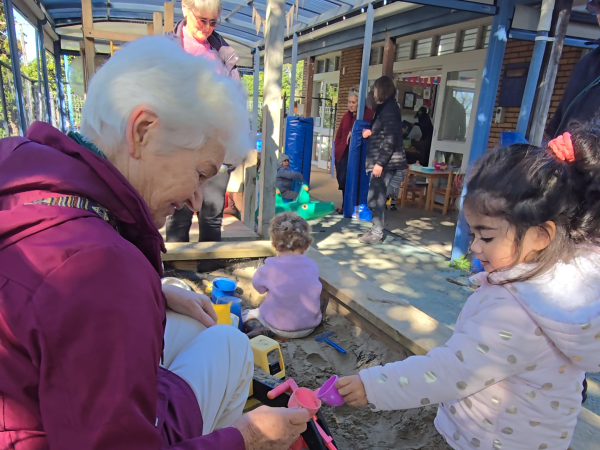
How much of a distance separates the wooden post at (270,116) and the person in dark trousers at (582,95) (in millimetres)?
2246

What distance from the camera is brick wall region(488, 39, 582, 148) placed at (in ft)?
20.2

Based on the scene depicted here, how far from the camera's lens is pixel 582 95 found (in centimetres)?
194

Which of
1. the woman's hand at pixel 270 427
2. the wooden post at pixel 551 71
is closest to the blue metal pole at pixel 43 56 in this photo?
the wooden post at pixel 551 71

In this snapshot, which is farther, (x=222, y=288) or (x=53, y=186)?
(x=222, y=288)

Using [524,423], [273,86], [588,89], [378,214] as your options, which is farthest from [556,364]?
[378,214]

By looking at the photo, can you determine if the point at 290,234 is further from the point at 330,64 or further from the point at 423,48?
the point at 330,64

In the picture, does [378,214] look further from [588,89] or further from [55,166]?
[55,166]

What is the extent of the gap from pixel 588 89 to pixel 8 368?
233 centimetres

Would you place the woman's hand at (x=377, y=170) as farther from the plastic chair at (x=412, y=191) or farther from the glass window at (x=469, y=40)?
the glass window at (x=469, y=40)

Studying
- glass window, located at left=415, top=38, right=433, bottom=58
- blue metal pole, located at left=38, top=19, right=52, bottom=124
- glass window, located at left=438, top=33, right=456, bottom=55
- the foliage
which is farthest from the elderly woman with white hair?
blue metal pole, located at left=38, top=19, right=52, bottom=124

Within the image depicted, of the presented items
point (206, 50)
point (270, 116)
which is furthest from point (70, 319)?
point (270, 116)

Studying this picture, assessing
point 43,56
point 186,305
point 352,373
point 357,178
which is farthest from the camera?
point 43,56

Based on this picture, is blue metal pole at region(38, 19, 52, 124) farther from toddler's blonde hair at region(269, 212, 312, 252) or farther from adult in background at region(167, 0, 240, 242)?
toddler's blonde hair at region(269, 212, 312, 252)

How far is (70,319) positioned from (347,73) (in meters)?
11.3
